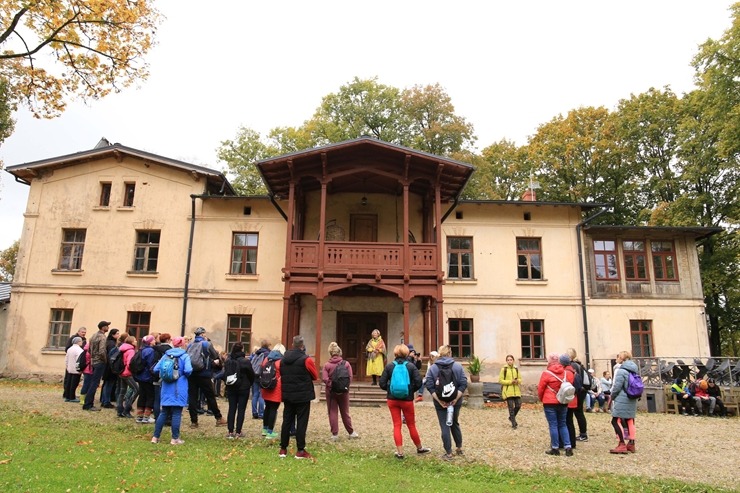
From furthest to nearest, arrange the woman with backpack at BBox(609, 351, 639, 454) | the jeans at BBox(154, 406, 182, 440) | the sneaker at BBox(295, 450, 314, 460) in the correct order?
the woman with backpack at BBox(609, 351, 639, 454) < the jeans at BBox(154, 406, 182, 440) < the sneaker at BBox(295, 450, 314, 460)

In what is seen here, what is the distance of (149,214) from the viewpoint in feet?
66.1

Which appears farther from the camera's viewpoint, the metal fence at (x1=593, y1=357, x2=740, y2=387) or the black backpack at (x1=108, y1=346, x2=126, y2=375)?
the metal fence at (x1=593, y1=357, x2=740, y2=387)

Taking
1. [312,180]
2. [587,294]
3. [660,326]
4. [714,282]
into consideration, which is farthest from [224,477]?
[714,282]

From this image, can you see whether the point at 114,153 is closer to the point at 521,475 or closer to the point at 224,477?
the point at 224,477

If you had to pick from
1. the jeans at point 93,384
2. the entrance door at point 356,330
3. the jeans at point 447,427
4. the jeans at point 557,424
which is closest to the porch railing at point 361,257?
the entrance door at point 356,330

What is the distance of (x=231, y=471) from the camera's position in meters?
6.61

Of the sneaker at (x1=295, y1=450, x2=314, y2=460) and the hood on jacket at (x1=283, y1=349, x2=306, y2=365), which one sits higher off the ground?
the hood on jacket at (x1=283, y1=349, x2=306, y2=365)

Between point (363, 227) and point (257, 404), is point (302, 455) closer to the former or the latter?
point (257, 404)

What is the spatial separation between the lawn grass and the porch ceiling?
1064cm

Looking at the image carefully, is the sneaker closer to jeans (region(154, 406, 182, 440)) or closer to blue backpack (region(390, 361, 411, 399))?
blue backpack (region(390, 361, 411, 399))

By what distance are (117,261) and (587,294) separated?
18.4 m

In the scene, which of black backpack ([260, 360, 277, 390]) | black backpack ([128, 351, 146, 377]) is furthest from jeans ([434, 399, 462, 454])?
black backpack ([128, 351, 146, 377])

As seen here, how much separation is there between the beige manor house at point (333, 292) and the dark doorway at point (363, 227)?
6cm

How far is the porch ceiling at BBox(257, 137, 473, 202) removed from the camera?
1705 cm
